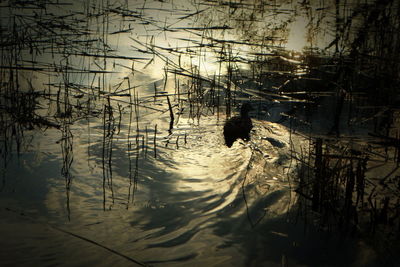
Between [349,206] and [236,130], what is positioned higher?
[236,130]

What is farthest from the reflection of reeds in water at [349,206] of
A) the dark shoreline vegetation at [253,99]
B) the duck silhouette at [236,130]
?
the duck silhouette at [236,130]

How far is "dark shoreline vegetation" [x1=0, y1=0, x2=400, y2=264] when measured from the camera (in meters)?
2.48

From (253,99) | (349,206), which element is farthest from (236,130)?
(349,206)

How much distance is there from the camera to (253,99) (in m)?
5.05

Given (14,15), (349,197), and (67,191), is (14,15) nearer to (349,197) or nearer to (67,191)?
(67,191)

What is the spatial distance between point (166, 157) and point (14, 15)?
10.9 ft

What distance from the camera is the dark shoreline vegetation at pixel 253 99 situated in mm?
2479

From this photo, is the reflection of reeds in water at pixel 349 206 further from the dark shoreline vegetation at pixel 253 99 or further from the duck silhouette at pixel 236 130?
the duck silhouette at pixel 236 130

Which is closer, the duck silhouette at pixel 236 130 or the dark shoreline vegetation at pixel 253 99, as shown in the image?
the dark shoreline vegetation at pixel 253 99

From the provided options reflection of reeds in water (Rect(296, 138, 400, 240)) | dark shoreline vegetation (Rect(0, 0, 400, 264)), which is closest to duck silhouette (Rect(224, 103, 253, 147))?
dark shoreline vegetation (Rect(0, 0, 400, 264))

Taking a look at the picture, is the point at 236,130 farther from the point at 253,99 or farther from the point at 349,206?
the point at 349,206

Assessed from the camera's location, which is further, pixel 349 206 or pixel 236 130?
pixel 236 130

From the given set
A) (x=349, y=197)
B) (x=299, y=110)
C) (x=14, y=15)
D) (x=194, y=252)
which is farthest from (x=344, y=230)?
(x=14, y=15)

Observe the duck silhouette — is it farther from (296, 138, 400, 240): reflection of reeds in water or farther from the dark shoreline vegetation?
(296, 138, 400, 240): reflection of reeds in water
